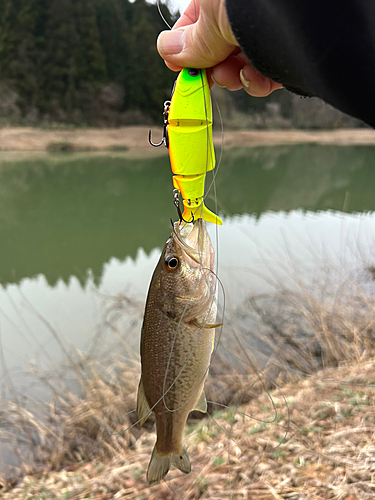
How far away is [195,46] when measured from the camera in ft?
3.63

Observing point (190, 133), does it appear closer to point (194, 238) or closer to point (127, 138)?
point (194, 238)

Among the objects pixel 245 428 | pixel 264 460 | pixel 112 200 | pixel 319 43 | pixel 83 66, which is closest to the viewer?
pixel 319 43

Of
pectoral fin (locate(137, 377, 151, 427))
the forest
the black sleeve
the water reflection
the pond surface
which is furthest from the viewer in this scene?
the forest

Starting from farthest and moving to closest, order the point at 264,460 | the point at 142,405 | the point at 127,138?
the point at 127,138, the point at 264,460, the point at 142,405

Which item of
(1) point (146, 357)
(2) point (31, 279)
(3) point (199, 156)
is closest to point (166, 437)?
(1) point (146, 357)

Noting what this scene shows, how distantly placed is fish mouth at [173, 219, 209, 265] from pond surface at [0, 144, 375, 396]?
0.20m

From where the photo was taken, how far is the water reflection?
695 centimetres

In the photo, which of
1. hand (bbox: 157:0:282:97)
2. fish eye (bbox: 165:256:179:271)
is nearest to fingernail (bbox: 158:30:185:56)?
hand (bbox: 157:0:282:97)

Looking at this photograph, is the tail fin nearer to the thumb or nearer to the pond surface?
the pond surface

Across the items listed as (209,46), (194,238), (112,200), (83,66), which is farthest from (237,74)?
(83,66)

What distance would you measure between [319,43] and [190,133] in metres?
0.41

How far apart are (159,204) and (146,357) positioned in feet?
29.2

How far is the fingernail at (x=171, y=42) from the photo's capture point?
116cm

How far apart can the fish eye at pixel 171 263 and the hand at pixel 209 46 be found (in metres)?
0.64
